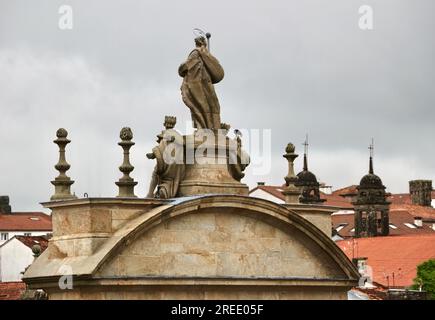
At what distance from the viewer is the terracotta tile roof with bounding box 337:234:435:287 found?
95062 mm

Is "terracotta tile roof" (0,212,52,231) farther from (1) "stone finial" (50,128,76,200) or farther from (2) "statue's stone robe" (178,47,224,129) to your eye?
(1) "stone finial" (50,128,76,200)

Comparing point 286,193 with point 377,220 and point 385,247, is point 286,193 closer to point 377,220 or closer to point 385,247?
point 385,247

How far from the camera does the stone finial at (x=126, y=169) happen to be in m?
34.2

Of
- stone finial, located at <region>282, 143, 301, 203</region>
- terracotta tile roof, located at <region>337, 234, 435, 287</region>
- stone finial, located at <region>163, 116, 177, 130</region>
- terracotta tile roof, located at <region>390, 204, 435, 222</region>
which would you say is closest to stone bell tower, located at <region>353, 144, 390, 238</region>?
terracotta tile roof, located at <region>337, 234, 435, 287</region>

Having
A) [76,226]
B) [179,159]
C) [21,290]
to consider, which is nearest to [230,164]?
[179,159]

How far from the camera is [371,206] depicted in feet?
400

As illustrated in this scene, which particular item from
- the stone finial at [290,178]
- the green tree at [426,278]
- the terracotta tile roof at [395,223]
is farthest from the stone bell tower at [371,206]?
the stone finial at [290,178]

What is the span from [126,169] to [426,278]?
5594cm

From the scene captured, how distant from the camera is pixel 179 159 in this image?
35219mm

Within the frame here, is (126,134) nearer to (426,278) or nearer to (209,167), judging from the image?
(209,167)

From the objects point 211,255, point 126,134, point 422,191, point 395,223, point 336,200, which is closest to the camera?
point 126,134

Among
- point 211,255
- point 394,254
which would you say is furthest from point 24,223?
point 211,255

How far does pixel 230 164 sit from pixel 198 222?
1761 millimetres
